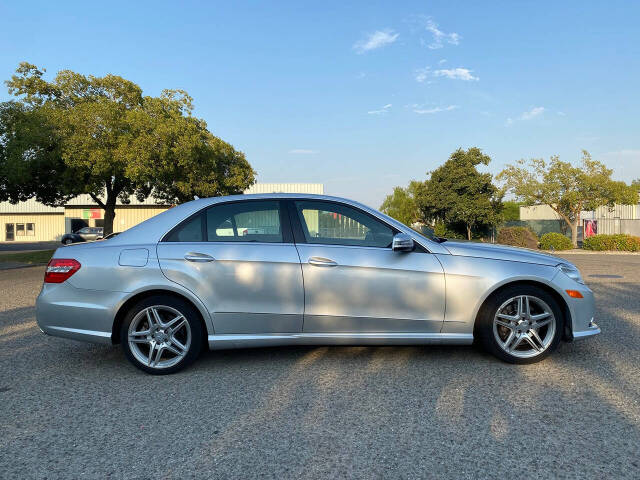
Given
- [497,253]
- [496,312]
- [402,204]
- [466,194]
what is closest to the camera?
[496,312]

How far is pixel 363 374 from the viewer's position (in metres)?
4.07

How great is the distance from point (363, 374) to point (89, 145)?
693 inches

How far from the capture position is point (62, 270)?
13.5 ft

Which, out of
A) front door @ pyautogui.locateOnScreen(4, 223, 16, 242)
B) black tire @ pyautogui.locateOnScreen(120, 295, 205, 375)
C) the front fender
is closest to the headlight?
the front fender

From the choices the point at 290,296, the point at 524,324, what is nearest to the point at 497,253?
the point at 524,324

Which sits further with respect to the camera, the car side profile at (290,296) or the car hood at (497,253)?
the car hood at (497,253)

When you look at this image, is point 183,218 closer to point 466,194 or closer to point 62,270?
point 62,270

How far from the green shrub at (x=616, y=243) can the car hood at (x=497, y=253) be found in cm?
2514

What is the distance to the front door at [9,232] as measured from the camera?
5384cm

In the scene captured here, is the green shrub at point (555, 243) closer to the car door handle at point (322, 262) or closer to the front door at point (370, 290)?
the front door at point (370, 290)

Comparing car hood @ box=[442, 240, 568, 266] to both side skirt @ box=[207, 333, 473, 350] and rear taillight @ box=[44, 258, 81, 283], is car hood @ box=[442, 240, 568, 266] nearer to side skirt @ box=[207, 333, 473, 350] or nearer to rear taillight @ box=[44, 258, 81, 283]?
side skirt @ box=[207, 333, 473, 350]

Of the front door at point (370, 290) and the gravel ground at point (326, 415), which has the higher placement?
the front door at point (370, 290)

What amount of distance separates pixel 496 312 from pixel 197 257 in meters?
2.70

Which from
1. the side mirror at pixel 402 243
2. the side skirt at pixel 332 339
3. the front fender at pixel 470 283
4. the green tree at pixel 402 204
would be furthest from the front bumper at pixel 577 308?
the green tree at pixel 402 204
